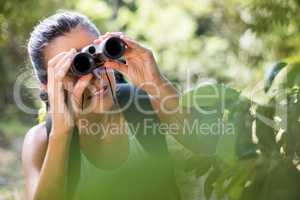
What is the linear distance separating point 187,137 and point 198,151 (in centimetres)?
14

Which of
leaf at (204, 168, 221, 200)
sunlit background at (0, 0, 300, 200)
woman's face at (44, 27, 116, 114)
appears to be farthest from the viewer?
sunlit background at (0, 0, 300, 200)

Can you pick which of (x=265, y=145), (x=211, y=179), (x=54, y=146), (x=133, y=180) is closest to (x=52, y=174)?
(x=54, y=146)

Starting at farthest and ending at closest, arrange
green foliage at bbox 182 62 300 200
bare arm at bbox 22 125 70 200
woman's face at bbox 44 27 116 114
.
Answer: woman's face at bbox 44 27 116 114
bare arm at bbox 22 125 70 200
green foliage at bbox 182 62 300 200

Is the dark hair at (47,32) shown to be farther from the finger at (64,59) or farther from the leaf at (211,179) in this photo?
the leaf at (211,179)

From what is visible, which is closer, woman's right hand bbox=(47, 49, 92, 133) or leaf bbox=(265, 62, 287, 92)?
leaf bbox=(265, 62, 287, 92)

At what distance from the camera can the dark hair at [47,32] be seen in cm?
123

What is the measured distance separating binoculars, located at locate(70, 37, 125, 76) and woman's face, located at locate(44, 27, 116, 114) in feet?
0.11

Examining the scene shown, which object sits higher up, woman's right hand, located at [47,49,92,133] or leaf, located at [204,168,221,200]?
woman's right hand, located at [47,49,92,133]

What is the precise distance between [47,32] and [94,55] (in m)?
0.17

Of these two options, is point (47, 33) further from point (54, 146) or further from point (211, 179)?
point (211, 179)

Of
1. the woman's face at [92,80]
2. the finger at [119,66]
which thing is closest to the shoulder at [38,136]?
the woman's face at [92,80]

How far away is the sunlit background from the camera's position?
4.23m

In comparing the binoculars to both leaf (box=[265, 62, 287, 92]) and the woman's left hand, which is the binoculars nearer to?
the woman's left hand

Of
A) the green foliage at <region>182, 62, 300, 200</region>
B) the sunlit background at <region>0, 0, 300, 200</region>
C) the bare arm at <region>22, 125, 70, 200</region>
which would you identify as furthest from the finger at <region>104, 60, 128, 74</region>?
the sunlit background at <region>0, 0, 300, 200</region>
